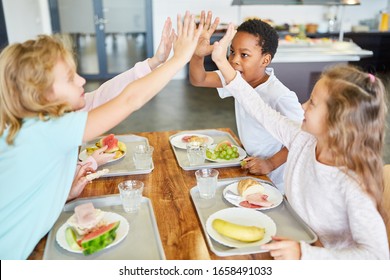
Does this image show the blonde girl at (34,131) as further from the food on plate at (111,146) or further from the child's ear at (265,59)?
the child's ear at (265,59)

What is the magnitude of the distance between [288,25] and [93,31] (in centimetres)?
355

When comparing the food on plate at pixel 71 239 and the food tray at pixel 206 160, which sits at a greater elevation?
the food on plate at pixel 71 239

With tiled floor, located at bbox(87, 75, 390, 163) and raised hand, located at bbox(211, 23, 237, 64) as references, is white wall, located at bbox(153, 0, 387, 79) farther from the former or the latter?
raised hand, located at bbox(211, 23, 237, 64)

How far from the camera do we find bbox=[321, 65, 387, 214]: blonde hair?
1.05m

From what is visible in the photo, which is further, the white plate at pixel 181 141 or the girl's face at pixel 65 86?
the white plate at pixel 181 141

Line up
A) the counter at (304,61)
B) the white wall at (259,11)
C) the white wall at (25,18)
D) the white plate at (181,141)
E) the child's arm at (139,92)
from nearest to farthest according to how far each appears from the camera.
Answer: the child's arm at (139,92) → the white plate at (181,141) → the counter at (304,61) → the white wall at (25,18) → the white wall at (259,11)

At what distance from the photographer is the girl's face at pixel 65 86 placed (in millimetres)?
1116

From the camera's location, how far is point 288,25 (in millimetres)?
6629

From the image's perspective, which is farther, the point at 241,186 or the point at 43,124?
the point at 241,186

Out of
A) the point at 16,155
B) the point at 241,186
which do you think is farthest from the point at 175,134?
the point at 16,155

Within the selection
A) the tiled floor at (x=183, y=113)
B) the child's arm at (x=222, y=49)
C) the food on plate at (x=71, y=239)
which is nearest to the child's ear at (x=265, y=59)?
the child's arm at (x=222, y=49)

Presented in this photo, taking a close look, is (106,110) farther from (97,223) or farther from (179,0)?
(179,0)

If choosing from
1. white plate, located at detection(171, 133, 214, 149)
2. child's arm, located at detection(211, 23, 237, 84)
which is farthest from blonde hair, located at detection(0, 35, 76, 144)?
white plate, located at detection(171, 133, 214, 149)

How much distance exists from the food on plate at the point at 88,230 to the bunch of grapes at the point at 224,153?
1.95ft
